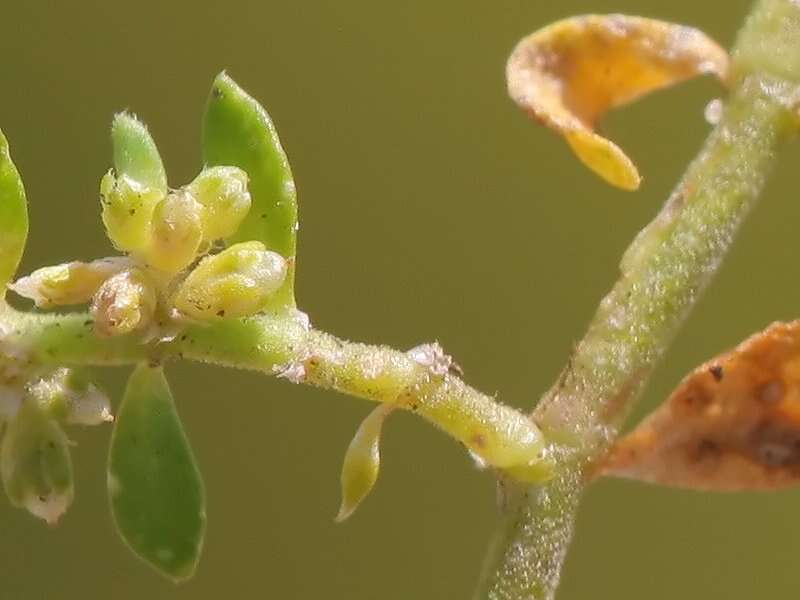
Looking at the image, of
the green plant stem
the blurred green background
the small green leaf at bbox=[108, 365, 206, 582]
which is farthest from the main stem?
the blurred green background

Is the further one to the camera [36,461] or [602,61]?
[602,61]

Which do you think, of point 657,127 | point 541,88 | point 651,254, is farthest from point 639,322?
point 657,127

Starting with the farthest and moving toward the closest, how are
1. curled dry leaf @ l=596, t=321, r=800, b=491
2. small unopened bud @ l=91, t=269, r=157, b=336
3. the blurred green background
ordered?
the blurred green background → curled dry leaf @ l=596, t=321, r=800, b=491 → small unopened bud @ l=91, t=269, r=157, b=336

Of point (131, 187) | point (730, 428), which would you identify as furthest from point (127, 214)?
point (730, 428)

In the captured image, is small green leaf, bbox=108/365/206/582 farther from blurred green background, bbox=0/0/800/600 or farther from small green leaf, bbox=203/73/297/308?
blurred green background, bbox=0/0/800/600

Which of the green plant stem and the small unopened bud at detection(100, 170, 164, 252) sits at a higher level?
the small unopened bud at detection(100, 170, 164, 252)

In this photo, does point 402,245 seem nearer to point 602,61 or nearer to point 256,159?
point 602,61

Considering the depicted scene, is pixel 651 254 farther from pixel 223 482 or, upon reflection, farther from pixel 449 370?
pixel 223 482
